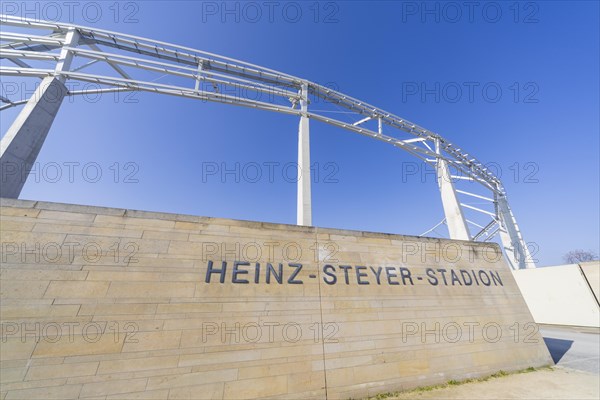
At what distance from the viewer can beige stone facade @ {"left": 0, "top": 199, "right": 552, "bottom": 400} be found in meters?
3.88

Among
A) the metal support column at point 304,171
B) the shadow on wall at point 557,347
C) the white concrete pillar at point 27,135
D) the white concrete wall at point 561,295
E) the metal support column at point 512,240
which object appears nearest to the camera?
the shadow on wall at point 557,347

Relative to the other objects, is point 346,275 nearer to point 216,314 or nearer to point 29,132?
point 216,314

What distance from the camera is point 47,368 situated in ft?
12.0

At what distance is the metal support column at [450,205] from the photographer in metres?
16.6

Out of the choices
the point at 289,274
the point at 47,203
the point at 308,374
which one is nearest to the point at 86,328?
the point at 47,203

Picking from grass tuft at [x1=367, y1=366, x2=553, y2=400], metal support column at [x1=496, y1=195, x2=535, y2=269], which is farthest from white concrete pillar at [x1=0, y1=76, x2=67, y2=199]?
metal support column at [x1=496, y1=195, x2=535, y2=269]

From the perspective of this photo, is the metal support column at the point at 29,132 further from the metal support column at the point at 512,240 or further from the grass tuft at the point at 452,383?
the metal support column at the point at 512,240

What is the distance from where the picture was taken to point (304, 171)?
1172cm

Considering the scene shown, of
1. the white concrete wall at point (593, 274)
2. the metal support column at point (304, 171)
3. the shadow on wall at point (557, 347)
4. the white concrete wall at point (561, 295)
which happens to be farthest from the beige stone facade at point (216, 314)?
the white concrete wall at point (561, 295)

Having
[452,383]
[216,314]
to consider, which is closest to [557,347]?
[452,383]

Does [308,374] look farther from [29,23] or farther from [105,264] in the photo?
[29,23]

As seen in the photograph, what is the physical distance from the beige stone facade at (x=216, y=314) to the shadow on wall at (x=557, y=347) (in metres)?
1.60

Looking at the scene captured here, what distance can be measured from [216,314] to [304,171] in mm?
8259

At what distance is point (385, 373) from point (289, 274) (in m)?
3.19
